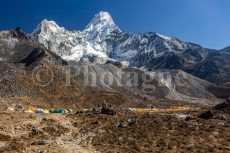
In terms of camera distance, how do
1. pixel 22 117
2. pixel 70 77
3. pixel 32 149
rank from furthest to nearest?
pixel 70 77 < pixel 22 117 < pixel 32 149

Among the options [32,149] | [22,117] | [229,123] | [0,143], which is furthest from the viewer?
[22,117]

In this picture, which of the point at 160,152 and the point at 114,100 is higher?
the point at 114,100

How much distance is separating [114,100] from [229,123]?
9799 cm

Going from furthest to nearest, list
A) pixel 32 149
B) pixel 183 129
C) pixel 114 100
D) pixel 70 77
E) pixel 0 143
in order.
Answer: pixel 70 77 < pixel 114 100 < pixel 183 129 < pixel 0 143 < pixel 32 149

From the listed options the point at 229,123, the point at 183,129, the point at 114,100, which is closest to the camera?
the point at 183,129

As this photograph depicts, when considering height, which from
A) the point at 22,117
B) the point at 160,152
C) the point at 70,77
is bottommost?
the point at 160,152

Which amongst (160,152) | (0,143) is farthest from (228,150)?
(0,143)

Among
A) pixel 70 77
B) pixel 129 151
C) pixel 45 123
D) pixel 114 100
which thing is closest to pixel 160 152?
pixel 129 151

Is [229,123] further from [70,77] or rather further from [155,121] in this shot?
[70,77]

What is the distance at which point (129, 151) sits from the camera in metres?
46.6

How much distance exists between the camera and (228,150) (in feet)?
155

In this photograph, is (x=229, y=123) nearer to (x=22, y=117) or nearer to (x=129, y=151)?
(x=129, y=151)

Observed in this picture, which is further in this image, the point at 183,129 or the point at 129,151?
the point at 183,129

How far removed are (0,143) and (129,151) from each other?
57.4 ft
